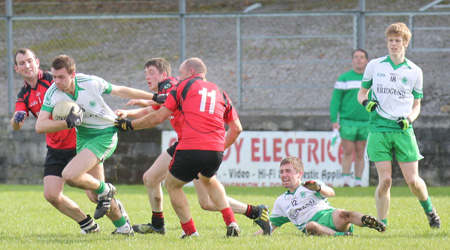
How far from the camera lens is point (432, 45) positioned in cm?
1623

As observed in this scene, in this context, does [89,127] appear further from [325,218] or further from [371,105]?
[371,105]

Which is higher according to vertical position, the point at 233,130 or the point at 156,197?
the point at 233,130

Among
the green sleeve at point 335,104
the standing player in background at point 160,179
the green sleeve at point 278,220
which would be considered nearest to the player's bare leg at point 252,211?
the standing player in background at point 160,179

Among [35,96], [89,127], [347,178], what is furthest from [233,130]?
[347,178]

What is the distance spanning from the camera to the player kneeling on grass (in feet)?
25.4

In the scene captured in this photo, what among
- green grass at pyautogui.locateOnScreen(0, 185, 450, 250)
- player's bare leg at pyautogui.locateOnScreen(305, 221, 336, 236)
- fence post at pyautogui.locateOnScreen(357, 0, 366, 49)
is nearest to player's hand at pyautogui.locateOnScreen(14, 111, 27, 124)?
green grass at pyautogui.locateOnScreen(0, 185, 450, 250)

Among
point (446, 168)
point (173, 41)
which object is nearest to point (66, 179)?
point (446, 168)

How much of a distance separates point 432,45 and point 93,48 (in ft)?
24.9

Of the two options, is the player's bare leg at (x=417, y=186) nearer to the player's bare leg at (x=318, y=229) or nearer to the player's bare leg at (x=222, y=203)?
the player's bare leg at (x=318, y=229)

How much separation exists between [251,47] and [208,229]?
10.3 m

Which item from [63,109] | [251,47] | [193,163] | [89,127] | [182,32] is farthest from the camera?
[251,47]

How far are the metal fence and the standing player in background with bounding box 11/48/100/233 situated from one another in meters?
5.71

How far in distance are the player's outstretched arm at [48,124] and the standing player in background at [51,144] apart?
2.24ft

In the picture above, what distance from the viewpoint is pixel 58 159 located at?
8.66 meters
